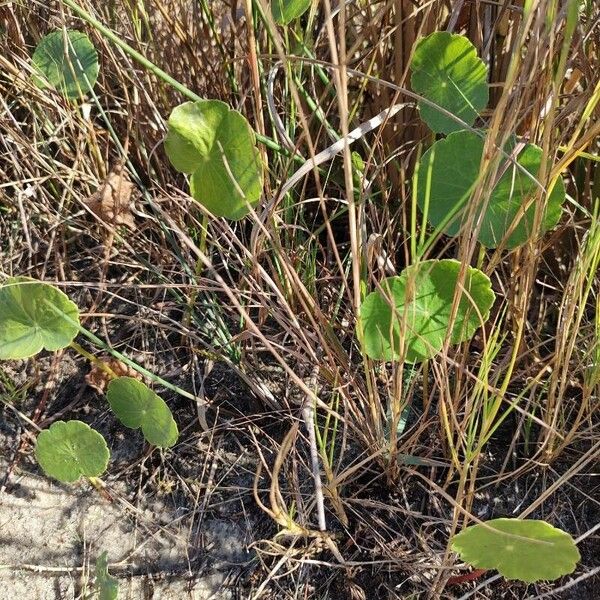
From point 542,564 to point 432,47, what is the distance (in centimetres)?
55

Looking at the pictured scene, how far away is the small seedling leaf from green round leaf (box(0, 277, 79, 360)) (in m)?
0.26

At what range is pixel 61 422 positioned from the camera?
34.0 inches

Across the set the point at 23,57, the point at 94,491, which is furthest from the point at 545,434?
the point at 23,57

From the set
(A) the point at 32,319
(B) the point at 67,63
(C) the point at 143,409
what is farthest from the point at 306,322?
(B) the point at 67,63

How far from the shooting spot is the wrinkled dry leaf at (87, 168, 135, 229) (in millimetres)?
1037

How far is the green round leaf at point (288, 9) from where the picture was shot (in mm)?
801

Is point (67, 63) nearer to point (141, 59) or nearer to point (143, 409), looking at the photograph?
point (141, 59)

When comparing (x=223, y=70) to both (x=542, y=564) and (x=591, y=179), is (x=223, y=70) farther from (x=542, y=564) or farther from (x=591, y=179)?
(x=542, y=564)

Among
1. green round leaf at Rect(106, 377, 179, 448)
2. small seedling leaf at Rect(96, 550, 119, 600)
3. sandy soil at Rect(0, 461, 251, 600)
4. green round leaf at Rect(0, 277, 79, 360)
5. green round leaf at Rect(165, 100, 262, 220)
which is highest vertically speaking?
green round leaf at Rect(165, 100, 262, 220)

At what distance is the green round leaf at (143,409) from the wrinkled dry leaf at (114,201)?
0.28 metres

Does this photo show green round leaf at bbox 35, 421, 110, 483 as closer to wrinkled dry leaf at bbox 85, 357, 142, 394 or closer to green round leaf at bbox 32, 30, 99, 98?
wrinkled dry leaf at bbox 85, 357, 142, 394

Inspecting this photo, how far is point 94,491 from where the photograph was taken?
38.6 inches

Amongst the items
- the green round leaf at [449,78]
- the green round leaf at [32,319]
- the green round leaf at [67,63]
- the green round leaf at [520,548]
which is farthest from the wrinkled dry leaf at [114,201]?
the green round leaf at [520,548]

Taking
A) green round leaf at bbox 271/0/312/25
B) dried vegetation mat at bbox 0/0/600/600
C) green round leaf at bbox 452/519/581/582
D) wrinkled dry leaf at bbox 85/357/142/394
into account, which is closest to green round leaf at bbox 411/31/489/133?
dried vegetation mat at bbox 0/0/600/600
